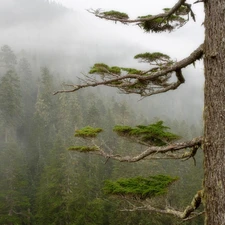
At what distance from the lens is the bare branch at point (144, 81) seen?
156 inches

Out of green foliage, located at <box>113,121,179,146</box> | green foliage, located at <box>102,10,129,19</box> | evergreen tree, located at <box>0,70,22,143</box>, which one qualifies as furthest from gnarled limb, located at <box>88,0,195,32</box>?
evergreen tree, located at <box>0,70,22,143</box>

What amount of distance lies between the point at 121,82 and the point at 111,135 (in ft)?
144

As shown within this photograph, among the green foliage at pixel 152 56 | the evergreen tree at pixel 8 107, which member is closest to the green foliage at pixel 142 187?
the green foliage at pixel 152 56

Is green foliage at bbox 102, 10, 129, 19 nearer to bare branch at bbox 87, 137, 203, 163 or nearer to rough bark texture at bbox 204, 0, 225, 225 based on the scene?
rough bark texture at bbox 204, 0, 225, 225

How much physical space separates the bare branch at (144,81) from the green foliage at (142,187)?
1448mm

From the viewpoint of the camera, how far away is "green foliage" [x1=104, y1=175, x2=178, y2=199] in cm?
412

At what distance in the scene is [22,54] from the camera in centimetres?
12006

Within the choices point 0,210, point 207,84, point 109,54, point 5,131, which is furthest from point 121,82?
point 109,54

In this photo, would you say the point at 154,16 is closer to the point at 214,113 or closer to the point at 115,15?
the point at 115,15

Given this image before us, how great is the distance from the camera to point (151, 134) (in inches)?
174

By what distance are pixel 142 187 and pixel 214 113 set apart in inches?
67.1

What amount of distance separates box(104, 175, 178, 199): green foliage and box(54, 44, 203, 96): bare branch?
145cm

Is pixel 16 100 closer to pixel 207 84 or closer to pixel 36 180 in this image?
pixel 36 180

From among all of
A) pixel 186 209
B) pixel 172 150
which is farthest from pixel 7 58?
pixel 186 209
